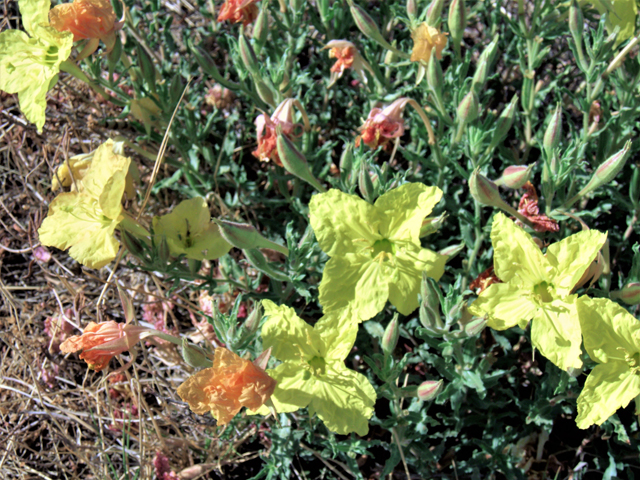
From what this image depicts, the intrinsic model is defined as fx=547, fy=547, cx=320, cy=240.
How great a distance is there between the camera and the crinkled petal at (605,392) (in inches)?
76.0

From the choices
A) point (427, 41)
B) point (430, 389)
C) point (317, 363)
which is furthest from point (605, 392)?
point (427, 41)

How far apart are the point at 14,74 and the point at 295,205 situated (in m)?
1.48

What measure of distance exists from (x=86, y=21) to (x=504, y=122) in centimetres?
187

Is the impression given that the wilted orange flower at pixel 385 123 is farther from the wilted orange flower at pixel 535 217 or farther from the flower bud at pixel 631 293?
the flower bud at pixel 631 293

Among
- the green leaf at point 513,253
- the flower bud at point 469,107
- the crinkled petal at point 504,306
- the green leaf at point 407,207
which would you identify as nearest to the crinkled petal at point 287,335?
the green leaf at point 407,207

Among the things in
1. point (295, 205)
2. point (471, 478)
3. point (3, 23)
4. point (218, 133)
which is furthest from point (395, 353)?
point (3, 23)

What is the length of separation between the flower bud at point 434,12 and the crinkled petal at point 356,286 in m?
1.20

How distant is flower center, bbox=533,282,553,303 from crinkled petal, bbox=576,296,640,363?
0.51ft

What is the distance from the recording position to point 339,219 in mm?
2023

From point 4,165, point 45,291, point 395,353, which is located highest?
point 4,165

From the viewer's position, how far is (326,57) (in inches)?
139

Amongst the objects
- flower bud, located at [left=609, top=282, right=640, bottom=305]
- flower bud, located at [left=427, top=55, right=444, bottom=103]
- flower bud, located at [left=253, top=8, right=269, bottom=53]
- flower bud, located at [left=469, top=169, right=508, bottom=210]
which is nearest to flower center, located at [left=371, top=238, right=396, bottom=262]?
flower bud, located at [left=469, top=169, right=508, bottom=210]

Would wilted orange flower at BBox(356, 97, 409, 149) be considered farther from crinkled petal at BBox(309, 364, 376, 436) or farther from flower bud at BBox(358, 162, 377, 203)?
crinkled petal at BBox(309, 364, 376, 436)

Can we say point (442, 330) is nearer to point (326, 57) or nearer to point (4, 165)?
point (326, 57)
